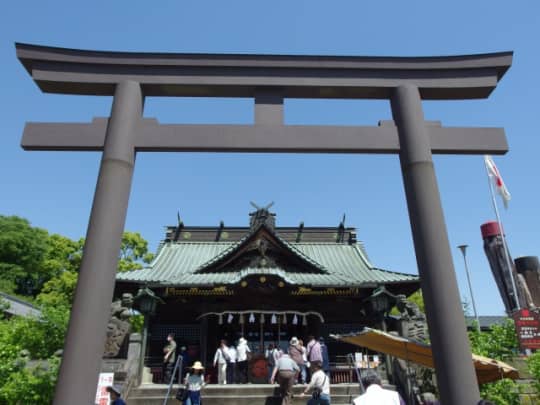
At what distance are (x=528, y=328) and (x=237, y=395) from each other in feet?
27.3

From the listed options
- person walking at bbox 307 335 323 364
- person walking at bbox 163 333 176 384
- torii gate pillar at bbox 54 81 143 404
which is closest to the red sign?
person walking at bbox 307 335 323 364

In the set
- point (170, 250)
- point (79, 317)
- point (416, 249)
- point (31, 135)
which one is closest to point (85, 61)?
point (31, 135)

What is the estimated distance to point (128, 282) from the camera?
15.5 metres

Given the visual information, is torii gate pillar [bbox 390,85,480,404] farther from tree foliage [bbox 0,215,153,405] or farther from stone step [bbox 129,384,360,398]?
stone step [bbox 129,384,360,398]

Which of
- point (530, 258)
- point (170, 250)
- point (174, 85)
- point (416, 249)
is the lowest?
point (416, 249)

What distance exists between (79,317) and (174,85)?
328 cm

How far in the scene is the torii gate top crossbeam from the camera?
557 cm

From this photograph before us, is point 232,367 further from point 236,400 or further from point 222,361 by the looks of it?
point 236,400

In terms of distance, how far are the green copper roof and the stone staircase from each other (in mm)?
4434

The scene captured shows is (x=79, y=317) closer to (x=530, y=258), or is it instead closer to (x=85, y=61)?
(x=85, y=61)

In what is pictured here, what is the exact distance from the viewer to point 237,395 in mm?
10859

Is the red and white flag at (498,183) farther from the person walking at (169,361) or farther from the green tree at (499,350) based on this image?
the person walking at (169,361)

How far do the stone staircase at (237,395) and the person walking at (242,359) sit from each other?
7.26ft

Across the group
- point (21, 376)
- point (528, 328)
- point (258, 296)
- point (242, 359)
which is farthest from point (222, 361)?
point (528, 328)
